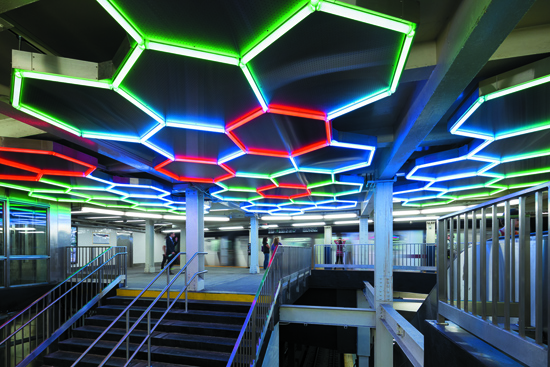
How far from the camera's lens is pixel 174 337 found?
6707 mm

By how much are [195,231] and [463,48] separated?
26.9ft

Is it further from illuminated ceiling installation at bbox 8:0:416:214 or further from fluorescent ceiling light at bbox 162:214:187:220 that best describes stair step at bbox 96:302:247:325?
fluorescent ceiling light at bbox 162:214:187:220

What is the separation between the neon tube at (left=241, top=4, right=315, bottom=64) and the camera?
2336mm

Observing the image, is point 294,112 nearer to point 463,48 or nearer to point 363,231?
point 463,48

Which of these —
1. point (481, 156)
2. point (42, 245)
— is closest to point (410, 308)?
point (481, 156)

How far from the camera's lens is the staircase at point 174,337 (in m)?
6.16

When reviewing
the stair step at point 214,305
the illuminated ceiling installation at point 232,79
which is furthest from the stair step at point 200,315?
the illuminated ceiling installation at point 232,79

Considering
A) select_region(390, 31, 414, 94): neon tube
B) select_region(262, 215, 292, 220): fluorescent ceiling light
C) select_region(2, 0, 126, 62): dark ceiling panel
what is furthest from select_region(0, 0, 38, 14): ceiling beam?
select_region(262, 215, 292, 220): fluorescent ceiling light

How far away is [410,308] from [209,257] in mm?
14486

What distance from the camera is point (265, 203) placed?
45.1 ft

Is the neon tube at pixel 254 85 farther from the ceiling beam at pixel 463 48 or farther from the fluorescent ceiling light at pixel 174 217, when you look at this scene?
the fluorescent ceiling light at pixel 174 217

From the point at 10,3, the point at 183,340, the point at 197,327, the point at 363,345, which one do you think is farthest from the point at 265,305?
the point at 363,345

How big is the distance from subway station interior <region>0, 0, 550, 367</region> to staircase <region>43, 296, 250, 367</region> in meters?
0.04

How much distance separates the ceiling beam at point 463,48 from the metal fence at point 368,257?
402 inches
